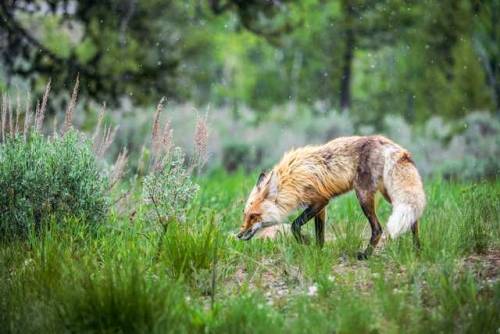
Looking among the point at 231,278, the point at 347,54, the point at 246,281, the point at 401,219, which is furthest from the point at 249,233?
the point at 347,54

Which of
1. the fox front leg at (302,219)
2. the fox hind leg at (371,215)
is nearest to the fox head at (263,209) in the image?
the fox front leg at (302,219)

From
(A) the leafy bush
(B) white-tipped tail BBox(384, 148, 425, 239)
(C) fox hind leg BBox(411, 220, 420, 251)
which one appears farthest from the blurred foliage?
(C) fox hind leg BBox(411, 220, 420, 251)

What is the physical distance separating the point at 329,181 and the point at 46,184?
2.94 meters

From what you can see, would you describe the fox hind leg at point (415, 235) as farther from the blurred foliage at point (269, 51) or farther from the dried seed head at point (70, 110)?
the blurred foliage at point (269, 51)

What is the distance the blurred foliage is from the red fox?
6.10 m

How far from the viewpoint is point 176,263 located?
6066mm

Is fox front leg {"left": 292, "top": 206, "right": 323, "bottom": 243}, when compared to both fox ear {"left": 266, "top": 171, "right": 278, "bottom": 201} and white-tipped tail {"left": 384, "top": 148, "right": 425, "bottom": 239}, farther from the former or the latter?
white-tipped tail {"left": 384, "top": 148, "right": 425, "bottom": 239}

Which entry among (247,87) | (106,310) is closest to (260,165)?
(106,310)

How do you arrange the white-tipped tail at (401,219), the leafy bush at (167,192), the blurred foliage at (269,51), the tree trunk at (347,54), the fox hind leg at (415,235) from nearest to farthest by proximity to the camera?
the white-tipped tail at (401,219), the fox hind leg at (415,235), the leafy bush at (167,192), the blurred foliage at (269,51), the tree trunk at (347,54)

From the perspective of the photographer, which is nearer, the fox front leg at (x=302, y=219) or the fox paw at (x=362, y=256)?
the fox paw at (x=362, y=256)

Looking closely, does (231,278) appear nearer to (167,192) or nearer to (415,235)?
(167,192)

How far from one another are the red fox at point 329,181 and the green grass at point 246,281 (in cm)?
28

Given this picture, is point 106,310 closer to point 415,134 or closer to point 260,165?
point 260,165

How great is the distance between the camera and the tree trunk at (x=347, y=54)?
73.3 feet
